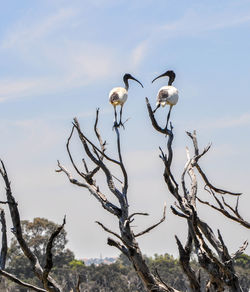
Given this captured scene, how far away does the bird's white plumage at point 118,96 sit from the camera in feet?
34.3

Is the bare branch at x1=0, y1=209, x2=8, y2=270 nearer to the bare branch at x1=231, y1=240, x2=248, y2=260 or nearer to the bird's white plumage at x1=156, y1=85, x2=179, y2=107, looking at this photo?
the bare branch at x1=231, y1=240, x2=248, y2=260

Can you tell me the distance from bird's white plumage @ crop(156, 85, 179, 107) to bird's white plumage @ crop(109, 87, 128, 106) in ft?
3.38

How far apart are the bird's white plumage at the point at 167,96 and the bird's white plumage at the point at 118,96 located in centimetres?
103

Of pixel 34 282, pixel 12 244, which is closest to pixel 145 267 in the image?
pixel 34 282

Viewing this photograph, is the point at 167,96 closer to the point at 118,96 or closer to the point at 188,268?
the point at 118,96

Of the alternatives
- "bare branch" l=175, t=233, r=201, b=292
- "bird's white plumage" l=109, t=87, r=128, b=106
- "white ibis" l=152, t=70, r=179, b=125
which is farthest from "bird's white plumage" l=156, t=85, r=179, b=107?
"bare branch" l=175, t=233, r=201, b=292

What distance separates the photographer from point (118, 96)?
10484mm

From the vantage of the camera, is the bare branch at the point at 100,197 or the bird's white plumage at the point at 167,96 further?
the bird's white plumage at the point at 167,96

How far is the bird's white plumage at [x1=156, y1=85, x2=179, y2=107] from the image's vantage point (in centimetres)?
931

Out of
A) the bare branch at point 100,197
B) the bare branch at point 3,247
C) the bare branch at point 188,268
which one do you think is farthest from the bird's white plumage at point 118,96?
the bare branch at point 3,247

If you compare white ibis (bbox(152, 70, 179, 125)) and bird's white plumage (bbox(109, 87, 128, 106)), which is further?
bird's white plumage (bbox(109, 87, 128, 106))

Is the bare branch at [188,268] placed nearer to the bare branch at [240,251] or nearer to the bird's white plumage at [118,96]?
the bare branch at [240,251]

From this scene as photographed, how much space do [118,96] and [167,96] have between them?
1.30 meters

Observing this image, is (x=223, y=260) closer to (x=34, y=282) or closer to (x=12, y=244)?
(x=34, y=282)
